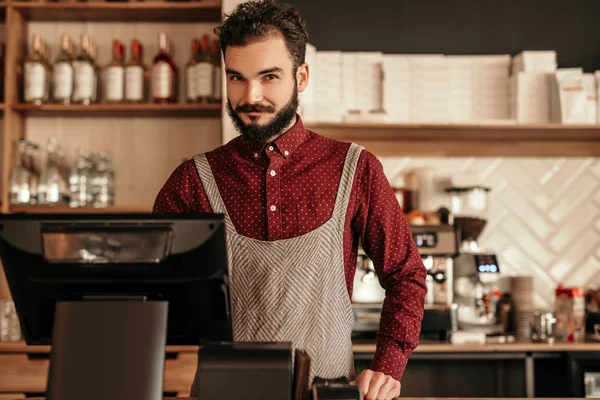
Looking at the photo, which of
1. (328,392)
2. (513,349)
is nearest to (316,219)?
(328,392)

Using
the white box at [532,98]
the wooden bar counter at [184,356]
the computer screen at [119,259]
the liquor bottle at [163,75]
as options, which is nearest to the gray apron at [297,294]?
the computer screen at [119,259]

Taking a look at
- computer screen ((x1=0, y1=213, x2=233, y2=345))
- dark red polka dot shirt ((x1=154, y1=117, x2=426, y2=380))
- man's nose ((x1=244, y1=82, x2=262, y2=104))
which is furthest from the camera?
dark red polka dot shirt ((x1=154, y1=117, x2=426, y2=380))

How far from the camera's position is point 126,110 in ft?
10.6

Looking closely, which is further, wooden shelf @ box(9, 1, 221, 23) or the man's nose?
wooden shelf @ box(9, 1, 221, 23)

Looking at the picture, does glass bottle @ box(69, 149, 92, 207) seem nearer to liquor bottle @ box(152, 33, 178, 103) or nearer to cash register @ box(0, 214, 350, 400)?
liquor bottle @ box(152, 33, 178, 103)

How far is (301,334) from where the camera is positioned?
1505 millimetres

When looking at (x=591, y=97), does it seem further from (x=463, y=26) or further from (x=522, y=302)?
(x=522, y=302)

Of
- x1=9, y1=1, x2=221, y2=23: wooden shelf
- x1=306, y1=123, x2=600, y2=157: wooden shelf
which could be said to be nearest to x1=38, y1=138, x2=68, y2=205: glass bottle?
x1=9, y1=1, x2=221, y2=23: wooden shelf

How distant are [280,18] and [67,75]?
193 centimetres

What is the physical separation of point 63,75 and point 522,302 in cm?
226

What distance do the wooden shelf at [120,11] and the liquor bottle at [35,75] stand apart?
0.17 m

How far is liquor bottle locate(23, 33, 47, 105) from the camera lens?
3143 mm

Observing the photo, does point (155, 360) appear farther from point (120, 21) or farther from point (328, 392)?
point (120, 21)

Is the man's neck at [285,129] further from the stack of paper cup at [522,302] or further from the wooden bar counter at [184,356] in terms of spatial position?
the stack of paper cup at [522,302]
